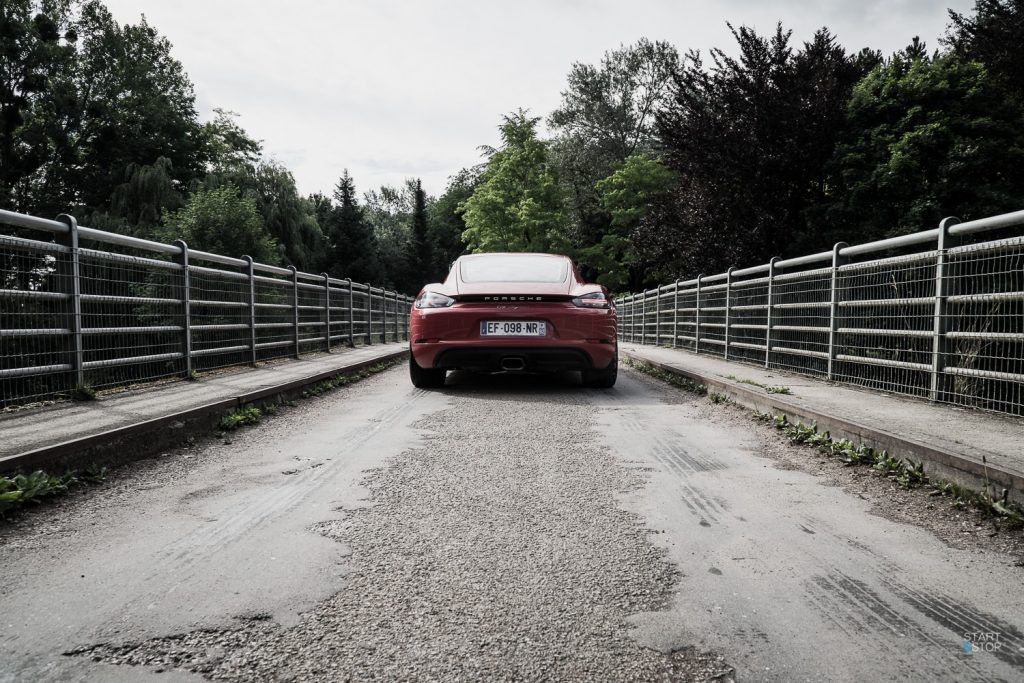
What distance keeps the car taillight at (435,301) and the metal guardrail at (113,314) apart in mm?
2485

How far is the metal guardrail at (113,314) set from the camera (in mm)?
4977

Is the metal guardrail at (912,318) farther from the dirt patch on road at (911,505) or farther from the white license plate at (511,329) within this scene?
the white license plate at (511,329)

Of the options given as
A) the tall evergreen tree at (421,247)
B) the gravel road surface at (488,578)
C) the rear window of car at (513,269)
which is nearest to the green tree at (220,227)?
the rear window of car at (513,269)

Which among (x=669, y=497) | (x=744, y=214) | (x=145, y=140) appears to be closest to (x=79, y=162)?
(x=145, y=140)

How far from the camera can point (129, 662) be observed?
1729 millimetres

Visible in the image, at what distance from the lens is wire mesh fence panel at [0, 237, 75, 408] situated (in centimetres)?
484

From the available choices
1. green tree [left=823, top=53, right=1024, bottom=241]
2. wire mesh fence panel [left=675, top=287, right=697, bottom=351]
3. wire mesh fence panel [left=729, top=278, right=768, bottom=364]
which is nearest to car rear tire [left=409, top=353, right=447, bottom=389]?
wire mesh fence panel [left=729, top=278, right=768, bottom=364]

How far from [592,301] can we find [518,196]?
1374 inches

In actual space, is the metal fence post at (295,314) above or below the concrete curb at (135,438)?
above

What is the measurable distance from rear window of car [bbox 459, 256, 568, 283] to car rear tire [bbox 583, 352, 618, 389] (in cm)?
109

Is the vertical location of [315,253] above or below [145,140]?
below

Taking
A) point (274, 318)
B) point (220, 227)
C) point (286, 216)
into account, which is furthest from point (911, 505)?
point (286, 216)

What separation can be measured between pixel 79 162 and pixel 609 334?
3305 centimetres

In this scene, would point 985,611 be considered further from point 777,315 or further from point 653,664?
point 777,315
